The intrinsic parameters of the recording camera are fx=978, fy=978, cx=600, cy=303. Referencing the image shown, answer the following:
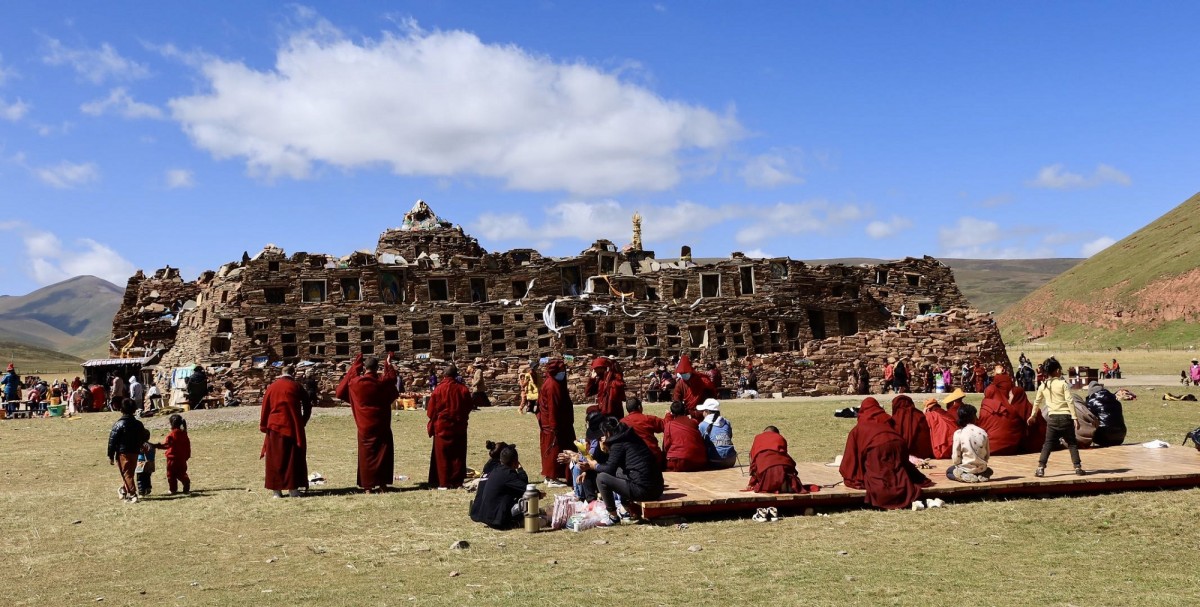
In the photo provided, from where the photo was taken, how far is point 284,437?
44.4 ft

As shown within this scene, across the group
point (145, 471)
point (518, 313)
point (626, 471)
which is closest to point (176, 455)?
point (145, 471)

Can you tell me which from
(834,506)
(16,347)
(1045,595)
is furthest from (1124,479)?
(16,347)

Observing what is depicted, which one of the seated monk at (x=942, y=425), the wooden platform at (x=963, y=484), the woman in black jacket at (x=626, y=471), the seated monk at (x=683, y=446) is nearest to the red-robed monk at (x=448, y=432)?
the seated monk at (x=683, y=446)

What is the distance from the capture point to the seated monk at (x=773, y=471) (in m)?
11.3

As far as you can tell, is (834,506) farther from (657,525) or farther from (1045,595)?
(1045,595)

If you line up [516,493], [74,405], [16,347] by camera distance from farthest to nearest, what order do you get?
1. [16,347]
2. [74,405]
3. [516,493]

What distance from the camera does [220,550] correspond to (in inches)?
405

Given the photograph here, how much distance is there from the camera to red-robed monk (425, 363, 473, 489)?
14.0m

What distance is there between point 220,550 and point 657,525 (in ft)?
15.3

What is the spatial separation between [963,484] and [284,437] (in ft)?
29.2

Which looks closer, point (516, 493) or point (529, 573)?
point (529, 573)

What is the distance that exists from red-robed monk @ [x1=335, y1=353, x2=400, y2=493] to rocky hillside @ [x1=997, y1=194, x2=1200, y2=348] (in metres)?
79.1

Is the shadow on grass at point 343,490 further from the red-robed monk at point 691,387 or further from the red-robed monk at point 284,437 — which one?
the red-robed monk at point 691,387

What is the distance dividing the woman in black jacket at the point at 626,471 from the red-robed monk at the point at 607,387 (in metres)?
5.33
